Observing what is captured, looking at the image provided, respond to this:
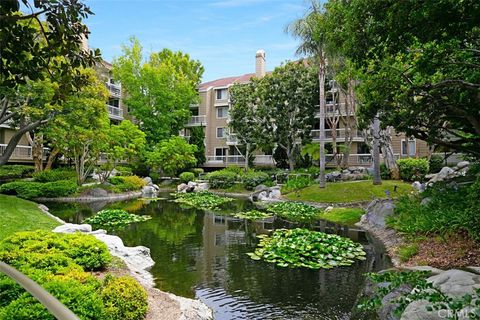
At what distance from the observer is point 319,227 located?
16406mm

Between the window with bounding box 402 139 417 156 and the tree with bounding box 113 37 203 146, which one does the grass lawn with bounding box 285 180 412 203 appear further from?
the tree with bounding box 113 37 203 146

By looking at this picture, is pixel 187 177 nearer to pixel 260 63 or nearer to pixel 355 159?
pixel 355 159

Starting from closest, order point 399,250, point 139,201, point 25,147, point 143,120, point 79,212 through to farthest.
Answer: point 399,250 → point 79,212 → point 139,201 → point 25,147 → point 143,120

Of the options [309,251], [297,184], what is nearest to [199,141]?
[297,184]

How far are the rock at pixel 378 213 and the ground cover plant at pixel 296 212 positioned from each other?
2842 mm

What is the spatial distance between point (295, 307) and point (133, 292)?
133 inches

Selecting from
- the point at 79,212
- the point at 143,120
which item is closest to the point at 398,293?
the point at 79,212

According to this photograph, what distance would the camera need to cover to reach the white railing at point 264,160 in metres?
40.7

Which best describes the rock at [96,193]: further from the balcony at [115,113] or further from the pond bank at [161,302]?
the pond bank at [161,302]

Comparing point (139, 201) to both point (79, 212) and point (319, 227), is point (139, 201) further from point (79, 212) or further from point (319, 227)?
point (319, 227)

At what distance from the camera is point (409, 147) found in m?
34.1

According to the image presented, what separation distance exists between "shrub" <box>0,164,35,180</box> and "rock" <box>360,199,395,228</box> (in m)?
25.6

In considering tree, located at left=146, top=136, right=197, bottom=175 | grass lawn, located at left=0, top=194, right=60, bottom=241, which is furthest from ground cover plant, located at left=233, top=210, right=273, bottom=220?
tree, located at left=146, top=136, right=197, bottom=175

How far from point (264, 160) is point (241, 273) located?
31.7m
